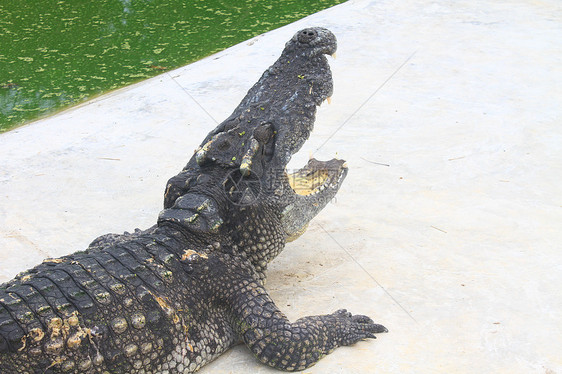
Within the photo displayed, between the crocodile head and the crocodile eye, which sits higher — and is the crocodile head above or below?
below

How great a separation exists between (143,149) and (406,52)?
12.3 feet

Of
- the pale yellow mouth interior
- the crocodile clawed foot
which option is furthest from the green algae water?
the crocodile clawed foot

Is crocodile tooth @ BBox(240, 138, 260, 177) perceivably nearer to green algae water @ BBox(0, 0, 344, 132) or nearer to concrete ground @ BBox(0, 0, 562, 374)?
concrete ground @ BBox(0, 0, 562, 374)

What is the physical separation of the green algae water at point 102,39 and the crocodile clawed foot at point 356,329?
5672mm

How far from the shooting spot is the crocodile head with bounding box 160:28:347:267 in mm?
3613

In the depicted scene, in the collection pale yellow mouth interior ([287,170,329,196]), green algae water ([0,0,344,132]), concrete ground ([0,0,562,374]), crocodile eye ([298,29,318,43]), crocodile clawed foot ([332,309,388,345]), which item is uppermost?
crocodile eye ([298,29,318,43])

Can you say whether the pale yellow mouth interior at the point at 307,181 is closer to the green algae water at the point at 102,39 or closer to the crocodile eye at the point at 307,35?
the crocodile eye at the point at 307,35

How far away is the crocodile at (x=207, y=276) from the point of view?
2930 mm

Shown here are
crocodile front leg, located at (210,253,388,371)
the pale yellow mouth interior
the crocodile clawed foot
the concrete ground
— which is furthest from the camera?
the pale yellow mouth interior

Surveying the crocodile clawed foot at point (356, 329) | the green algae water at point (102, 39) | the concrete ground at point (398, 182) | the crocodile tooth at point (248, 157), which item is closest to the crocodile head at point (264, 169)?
the crocodile tooth at point (248, 157)

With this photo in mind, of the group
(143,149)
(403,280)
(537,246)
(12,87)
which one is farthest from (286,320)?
(12,87)

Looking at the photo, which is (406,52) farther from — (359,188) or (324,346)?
(324,346)

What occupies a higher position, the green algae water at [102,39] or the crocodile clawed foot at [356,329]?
the crocodile clawed foot at [356,329]

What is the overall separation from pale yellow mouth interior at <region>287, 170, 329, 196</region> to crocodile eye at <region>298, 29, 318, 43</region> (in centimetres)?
91
